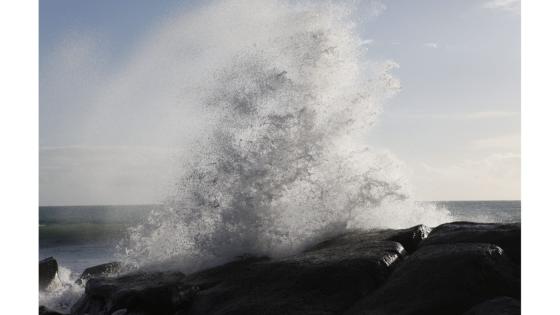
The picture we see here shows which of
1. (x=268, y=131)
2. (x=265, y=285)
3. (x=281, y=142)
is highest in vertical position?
(x=268, y=131)

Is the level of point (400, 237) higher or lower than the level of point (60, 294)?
higher

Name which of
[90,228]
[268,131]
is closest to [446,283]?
[268,131]

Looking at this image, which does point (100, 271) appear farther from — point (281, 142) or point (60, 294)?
point (281, 142)

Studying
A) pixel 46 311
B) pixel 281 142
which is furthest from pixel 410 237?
pixel 46 311

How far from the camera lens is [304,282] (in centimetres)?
423

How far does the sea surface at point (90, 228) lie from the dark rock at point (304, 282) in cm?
195

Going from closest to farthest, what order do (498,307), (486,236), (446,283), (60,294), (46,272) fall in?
(498,307) < (446,283) < (486,236) < (60,294) < (46,272)

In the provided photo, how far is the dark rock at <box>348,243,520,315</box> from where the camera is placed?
3.72 meters

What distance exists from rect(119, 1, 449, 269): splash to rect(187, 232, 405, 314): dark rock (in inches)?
41.3

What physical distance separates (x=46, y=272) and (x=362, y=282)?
3807mm
